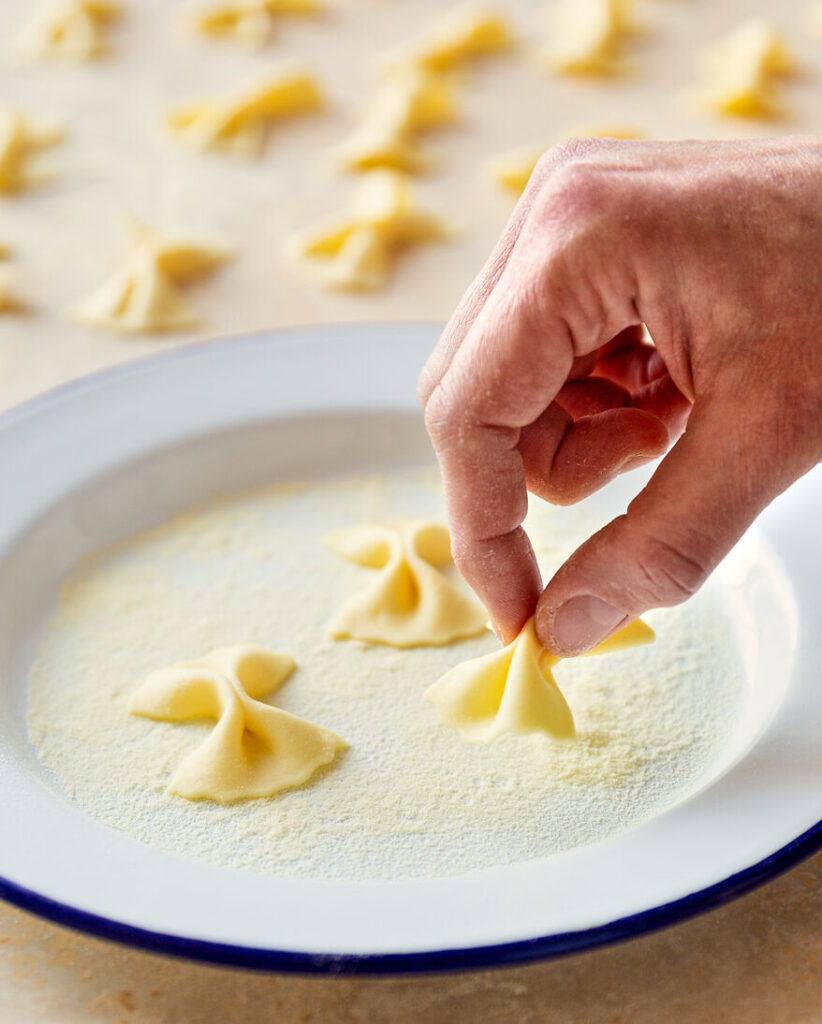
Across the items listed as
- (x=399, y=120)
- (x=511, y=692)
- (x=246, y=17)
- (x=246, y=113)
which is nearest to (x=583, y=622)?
(x=511, y=692)

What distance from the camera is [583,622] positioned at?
939mm

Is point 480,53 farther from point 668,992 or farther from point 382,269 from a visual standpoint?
point 668,992

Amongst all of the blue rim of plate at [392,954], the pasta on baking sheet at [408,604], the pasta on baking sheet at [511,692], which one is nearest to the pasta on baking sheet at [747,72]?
the pasta on baking sheet at [408,604]

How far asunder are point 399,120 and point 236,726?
4.85 ft

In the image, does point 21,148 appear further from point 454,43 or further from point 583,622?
point 583,622

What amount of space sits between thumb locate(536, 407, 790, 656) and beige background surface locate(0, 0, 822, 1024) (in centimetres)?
24

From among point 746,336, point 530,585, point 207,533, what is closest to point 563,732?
point 530,585

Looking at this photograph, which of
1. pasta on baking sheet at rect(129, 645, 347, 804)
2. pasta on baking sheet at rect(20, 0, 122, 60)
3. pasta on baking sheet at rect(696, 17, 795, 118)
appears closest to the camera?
pasta on baking sheet at rect(129, 645, 347, 804)

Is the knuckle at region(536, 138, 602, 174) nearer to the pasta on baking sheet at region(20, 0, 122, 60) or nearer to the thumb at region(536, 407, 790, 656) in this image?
the thumb at region(536, 407, 790, 656)

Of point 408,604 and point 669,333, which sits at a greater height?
point 669,333

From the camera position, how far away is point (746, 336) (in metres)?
0.82

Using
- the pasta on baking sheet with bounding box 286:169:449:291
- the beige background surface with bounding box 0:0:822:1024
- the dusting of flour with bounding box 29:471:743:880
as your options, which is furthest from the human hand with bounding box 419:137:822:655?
the pasta on baking sheet with bounding box 286:169:449:291

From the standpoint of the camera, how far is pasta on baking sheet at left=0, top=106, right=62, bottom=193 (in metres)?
2.14

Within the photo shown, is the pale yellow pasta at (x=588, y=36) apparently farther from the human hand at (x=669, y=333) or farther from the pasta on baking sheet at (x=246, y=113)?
A: the human hand at (x=669, y=333)
